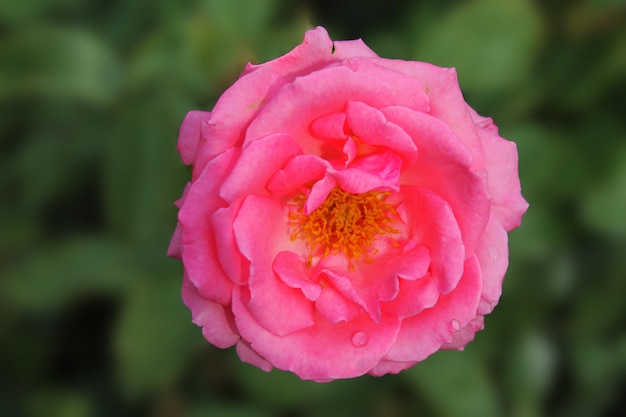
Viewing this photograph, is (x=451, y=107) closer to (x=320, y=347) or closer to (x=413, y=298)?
(x=413, y=298)

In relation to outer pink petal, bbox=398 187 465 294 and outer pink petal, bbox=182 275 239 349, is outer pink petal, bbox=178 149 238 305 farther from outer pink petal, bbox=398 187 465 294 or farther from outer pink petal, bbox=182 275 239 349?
outer pink petal, bbox=398 187 465 294

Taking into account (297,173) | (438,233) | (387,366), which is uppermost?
(297,173)

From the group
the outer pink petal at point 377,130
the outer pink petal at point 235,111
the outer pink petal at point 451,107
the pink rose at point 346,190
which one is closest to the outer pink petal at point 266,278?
the pink rose at point 346,190

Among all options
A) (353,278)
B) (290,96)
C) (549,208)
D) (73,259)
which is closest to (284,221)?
(353,278)

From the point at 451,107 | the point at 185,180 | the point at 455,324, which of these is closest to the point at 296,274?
the point at 455,324

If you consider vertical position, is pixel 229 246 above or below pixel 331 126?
below

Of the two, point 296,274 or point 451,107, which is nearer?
point 451,107

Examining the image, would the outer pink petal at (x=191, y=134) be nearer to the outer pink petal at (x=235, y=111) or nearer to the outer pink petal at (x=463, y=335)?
the outer pink petal at (x=235, y=111)
